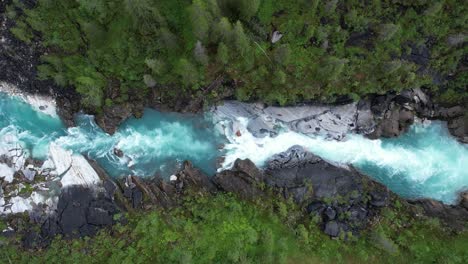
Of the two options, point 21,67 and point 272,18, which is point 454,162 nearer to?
point 272,18

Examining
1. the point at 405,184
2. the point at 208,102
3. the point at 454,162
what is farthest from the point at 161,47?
the point at 454,162

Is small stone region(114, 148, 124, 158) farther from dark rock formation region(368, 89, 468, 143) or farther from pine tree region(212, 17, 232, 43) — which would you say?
dark rock formation region(368, 89, 468, 143)

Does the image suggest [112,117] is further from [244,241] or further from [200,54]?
[244,241]

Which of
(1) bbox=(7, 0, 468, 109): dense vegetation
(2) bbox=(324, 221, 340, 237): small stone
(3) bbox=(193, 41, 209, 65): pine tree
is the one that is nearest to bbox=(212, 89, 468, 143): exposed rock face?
(1) bbox=(7, 0, 468, 109): dense vegetation

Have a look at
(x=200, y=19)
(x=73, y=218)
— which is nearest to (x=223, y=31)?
(x=200, y=19)

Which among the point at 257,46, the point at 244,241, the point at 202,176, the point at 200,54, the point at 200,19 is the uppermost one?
the point at 200,19

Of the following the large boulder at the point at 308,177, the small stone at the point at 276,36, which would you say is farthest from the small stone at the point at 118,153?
the small stone at the point at 276,36
